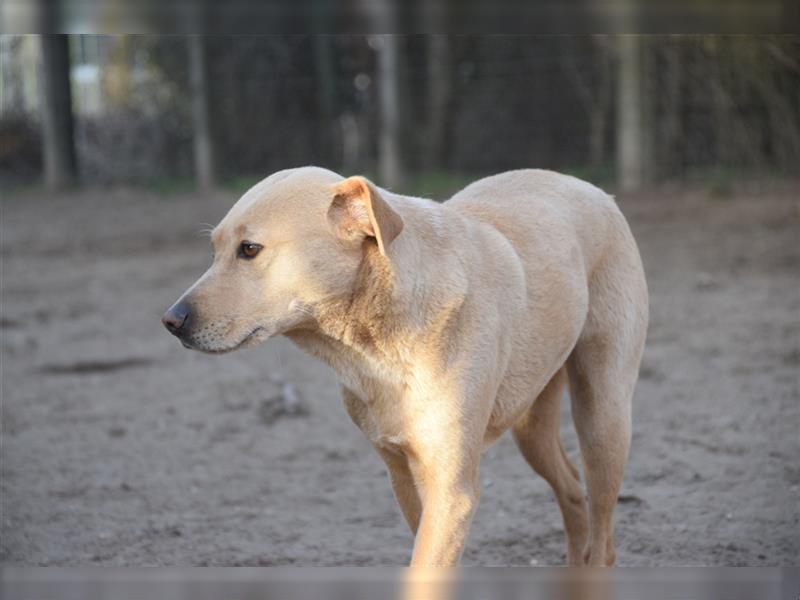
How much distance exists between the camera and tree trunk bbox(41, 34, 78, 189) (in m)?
14.7

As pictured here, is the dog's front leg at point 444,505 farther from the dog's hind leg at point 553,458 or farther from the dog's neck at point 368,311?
the dog's hind leg at point 553,458

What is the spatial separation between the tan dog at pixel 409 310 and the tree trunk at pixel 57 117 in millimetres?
12406

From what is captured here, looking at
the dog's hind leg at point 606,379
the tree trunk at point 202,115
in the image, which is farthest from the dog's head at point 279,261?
the tree trunk at point 202,115

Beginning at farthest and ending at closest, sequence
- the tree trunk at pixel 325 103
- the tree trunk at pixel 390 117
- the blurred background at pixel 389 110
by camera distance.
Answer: the tree trunk at pixel 325 103
the tree trunk at pixel 390 117
the blurred background at pixel 389 110

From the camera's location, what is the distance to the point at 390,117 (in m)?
13.0

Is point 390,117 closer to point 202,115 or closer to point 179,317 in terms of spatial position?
point 202,115

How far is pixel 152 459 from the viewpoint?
5.51 m

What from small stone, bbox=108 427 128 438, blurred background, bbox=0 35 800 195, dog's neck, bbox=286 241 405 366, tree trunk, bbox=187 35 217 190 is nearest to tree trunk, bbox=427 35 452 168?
blurred background, bbox=0 35 800 195

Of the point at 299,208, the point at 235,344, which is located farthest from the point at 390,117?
the point at 235,344

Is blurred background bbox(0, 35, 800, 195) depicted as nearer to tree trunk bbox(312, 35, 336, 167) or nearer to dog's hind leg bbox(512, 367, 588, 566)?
tree trunk bbox(312, 35, 336, 167)

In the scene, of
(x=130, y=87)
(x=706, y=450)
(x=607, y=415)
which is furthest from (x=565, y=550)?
(x=130, y=87)

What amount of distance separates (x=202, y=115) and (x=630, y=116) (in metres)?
5.25

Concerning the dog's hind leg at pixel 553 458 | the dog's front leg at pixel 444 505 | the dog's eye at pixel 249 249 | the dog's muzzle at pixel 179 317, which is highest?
the dog's eye at pixel 249 249

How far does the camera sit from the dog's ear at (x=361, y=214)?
2754mm
